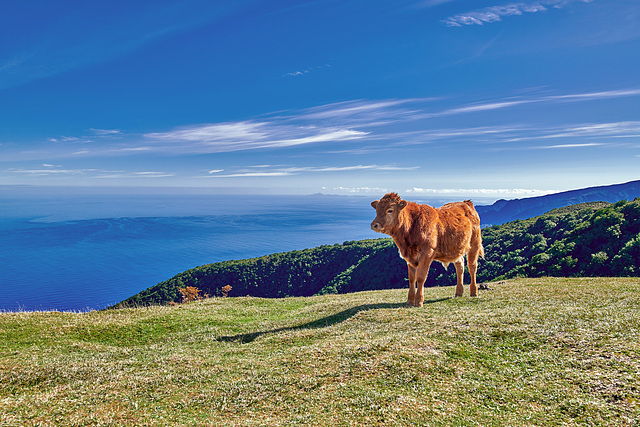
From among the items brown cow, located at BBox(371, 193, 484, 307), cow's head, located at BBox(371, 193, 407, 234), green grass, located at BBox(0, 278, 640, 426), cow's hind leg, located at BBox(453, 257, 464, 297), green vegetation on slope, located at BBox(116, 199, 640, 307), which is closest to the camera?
green grass, located at BBox(0, 278, 640, 426)

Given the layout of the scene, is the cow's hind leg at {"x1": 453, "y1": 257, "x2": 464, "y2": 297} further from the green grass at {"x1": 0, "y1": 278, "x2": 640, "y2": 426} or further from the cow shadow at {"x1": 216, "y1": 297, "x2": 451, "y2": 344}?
the green grass at {"x1": 0, "y1": 278, "x2": 640, "y2": 426}

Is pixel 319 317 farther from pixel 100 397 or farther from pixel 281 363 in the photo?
pixel 100 397

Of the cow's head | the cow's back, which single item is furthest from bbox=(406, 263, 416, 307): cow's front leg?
A: the cow's head

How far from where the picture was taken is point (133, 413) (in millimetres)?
7855

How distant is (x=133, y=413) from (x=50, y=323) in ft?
41.9

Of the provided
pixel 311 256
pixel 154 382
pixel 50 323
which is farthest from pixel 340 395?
pixel 311 256

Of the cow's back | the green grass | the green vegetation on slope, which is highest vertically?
the cow's back

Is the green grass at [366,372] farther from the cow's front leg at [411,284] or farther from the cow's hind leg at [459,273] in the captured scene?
the cow's hind leg at [459,273]

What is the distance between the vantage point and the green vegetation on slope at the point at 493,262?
4851 centimetres

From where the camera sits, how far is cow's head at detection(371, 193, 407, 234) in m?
16.0

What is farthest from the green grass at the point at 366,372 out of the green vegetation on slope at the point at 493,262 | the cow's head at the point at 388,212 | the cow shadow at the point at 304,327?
the green vegetation on slope at the point at 493,262

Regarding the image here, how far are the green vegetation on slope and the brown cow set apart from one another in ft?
62.8

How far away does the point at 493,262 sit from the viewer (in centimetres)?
7375

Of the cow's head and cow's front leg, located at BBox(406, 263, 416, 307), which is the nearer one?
Result: the cow's head
